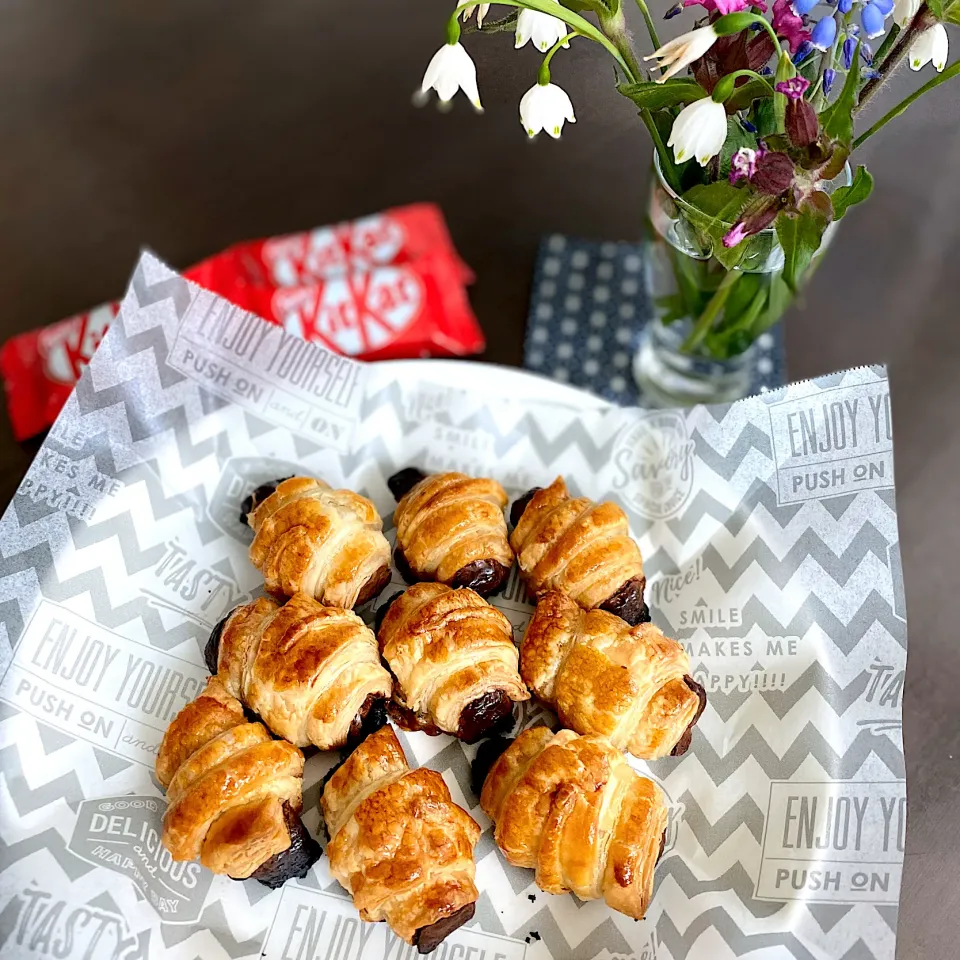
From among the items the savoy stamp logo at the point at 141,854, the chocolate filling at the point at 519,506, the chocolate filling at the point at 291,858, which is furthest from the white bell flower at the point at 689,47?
the savoy stamp logo at the point at 141,854

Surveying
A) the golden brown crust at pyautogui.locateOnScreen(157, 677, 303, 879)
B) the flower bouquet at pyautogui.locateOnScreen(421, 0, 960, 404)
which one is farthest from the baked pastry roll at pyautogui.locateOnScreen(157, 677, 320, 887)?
the flower bouquet at pyautogui.locateOnScreen(421, 0, 960, 404)

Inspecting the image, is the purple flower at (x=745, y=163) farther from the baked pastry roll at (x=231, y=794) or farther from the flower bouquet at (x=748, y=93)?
the baked pastry roll at (x=231, y=794)

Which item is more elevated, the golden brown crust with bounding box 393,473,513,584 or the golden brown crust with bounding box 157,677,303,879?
the golden brown crust with bounding box 393,473,513,584

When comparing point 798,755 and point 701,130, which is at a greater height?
point 701,130

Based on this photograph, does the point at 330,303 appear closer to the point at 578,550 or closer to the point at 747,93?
the point at 578,550

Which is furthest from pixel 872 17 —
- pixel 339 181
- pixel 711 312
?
pixel 339 181

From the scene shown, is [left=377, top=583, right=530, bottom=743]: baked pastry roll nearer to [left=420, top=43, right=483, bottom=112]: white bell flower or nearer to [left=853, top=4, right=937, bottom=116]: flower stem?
[left=420, top=43, right=483, bottom=112]: white bell flower

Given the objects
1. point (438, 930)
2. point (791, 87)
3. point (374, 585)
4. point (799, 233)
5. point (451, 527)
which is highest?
point (791, 87)
